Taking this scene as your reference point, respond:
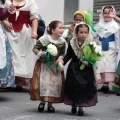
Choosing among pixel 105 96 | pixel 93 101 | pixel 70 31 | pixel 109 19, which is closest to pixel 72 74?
pixel 93 101

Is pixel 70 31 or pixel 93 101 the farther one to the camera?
pixel 70 31

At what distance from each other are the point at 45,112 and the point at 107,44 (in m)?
2.61

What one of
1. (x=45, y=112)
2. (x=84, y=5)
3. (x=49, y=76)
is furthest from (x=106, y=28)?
(x=84, y=5)

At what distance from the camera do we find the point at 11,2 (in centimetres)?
799

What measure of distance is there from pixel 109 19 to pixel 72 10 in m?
3.94

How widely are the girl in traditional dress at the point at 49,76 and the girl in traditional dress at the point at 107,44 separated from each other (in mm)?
2251

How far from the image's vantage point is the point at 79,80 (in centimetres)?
610

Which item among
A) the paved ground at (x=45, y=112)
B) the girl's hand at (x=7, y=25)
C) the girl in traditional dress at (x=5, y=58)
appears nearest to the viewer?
the paved ground at (x=45, y=112)

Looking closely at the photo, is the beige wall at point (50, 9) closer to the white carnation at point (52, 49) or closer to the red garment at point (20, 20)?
the red garment at point (20, 20)

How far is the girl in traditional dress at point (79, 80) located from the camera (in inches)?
240

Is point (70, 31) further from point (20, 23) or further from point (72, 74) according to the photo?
point (72, 74)

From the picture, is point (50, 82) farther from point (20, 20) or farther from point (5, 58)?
point (20, 20)

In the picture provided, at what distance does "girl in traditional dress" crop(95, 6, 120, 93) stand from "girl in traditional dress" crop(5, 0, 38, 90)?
1.24 m

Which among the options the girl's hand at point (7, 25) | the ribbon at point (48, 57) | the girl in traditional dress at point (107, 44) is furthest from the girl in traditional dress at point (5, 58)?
the girl in traditional dress at point (107, 44)
